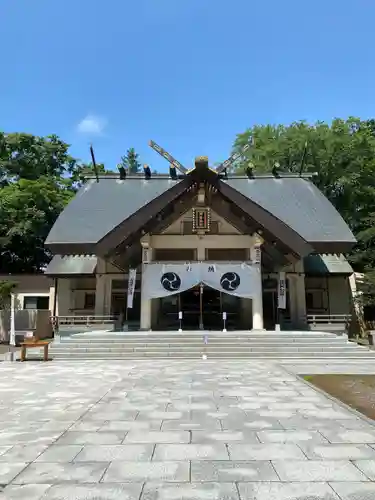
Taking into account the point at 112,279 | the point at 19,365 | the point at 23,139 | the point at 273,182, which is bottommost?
the point at 19,365

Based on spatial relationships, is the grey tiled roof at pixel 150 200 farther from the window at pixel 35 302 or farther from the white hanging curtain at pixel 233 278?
the window at pixel 35 302

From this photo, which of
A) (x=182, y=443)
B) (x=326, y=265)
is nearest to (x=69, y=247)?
(x=326, y=265)

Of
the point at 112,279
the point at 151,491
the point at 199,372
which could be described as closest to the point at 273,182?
the point at 112,279

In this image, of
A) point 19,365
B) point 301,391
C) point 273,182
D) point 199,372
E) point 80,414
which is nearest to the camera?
point 80,414

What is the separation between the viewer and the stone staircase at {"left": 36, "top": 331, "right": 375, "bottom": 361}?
47.9 feet

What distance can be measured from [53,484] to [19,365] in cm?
1026

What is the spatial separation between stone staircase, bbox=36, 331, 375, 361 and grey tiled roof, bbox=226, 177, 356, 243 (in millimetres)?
6647

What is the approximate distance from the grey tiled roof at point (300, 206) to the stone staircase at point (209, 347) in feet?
21.8

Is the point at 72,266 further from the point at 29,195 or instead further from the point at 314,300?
the point at 314,300

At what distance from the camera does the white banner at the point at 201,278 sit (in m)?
18.3

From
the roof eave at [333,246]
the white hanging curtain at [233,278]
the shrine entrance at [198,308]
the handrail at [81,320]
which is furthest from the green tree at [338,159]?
the handrail at [81,320]

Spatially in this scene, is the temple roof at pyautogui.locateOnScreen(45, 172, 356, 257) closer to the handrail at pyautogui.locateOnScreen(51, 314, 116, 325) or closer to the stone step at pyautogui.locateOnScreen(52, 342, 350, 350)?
the handrail at pyautogui.locateOnScreen(51, 314, 116, 325)

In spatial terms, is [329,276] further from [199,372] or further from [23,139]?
[23,139]

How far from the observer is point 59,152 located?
39.7 meters
